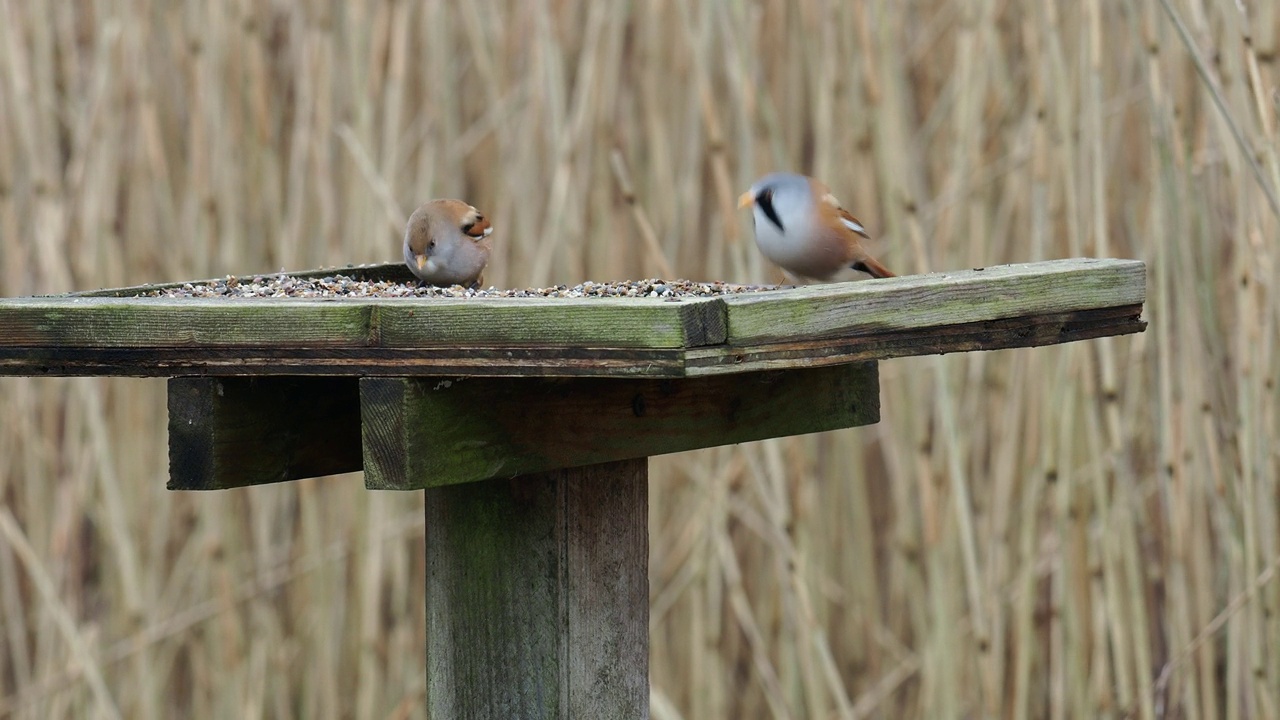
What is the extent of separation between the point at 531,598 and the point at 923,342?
57 cm

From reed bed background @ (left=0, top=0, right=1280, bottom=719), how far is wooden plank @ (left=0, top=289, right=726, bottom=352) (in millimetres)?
959

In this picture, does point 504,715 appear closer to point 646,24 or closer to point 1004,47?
point 646,24

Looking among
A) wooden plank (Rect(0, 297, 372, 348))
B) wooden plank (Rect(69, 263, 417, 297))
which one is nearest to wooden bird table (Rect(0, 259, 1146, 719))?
wooden plank (Rect(0, 297, 372, 348))

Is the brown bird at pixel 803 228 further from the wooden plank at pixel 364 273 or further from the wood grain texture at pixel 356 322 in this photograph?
the wood grain texture at pixel 356 322

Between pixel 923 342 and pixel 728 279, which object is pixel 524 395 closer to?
pixel 923 342

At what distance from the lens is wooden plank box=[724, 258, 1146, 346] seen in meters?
1.67

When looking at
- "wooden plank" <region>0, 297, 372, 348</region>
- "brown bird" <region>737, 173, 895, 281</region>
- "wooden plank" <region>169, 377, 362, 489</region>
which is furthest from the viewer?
"brown bird" <region>737, 173, 895, 281</region>

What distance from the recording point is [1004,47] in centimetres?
361

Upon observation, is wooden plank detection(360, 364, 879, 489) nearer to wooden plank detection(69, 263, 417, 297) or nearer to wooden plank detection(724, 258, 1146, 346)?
wooden plank detection(724, 258, 1146, 346)

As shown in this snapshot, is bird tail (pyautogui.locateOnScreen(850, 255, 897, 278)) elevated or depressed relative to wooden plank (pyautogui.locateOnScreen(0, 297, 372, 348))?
elevated

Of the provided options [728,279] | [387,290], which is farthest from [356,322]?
[728,279]

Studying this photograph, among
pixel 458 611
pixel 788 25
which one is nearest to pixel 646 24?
pixel 788 25

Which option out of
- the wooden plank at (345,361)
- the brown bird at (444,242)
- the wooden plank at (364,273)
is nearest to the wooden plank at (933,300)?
the wooden plank at (345,361)

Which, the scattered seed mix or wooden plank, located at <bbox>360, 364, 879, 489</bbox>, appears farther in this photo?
the scattered seed mix
